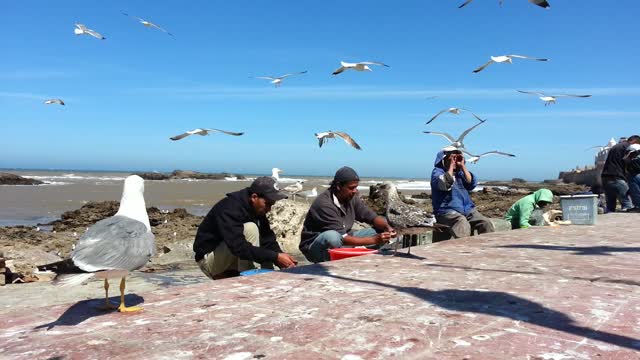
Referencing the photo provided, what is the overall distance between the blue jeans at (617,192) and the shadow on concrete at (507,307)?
28.8 ft

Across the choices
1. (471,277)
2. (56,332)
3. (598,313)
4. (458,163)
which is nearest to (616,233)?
(458,163)

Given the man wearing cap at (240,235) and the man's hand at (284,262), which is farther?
the man's hand at (284,262)

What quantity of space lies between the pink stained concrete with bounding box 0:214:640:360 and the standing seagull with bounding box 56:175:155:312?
0.27 metres

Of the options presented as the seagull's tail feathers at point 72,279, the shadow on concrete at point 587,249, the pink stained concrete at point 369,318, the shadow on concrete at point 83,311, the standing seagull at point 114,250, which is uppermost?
the standing seagull at point 114,250

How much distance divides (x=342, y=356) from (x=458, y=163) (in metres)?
4.97

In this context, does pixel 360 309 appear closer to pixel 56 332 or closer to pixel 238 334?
pixel 238 334

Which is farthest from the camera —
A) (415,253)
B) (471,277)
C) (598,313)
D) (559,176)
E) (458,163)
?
(559,176)

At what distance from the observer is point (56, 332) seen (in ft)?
9.39

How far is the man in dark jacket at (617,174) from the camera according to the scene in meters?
10.8

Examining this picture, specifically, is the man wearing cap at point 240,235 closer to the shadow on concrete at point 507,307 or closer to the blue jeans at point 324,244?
the blue jeans at point 324,244

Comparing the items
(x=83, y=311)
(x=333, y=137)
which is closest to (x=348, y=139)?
(x=333, y=137)

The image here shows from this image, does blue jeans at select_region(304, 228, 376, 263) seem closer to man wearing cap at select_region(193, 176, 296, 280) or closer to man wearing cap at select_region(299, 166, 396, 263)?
man wearing cap at select_region(299, 166, 396, 263)

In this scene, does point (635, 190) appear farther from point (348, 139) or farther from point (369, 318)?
point (369, 318)

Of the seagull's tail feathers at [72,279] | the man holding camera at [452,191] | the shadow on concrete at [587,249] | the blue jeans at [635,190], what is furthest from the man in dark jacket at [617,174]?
the seagull's tail feathers at [72,279]
